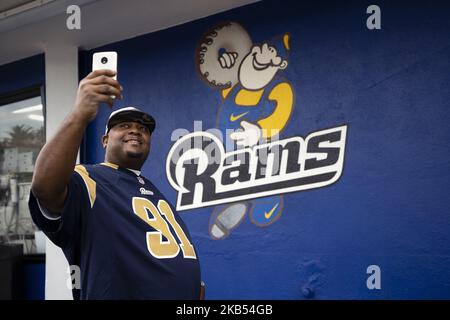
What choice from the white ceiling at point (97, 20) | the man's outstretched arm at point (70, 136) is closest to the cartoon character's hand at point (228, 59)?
the white ceiling at point (97, 20)

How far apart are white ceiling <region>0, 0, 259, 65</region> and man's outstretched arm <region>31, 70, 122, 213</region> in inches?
105

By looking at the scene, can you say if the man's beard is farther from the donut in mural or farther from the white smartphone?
the donut in mural

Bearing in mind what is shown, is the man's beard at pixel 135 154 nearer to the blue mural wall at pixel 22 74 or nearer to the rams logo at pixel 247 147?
the rams logo at pixel 247 147

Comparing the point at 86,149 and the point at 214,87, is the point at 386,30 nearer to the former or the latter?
the point at 214,87

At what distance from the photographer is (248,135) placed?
12.8ft

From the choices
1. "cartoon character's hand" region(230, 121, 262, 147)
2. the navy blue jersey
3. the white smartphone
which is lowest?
the navy blue jersey

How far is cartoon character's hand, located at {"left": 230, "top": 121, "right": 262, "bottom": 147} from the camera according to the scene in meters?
3.88

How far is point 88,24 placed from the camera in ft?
14.2

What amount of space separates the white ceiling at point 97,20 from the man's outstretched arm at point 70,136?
2.66m

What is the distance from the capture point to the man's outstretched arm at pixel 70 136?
58.4 inches

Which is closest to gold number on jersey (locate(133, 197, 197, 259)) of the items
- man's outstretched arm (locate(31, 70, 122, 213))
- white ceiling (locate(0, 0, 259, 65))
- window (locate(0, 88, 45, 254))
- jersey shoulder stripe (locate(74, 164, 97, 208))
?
jersey shoulder stripe (locate(74, 164, 97, 208))

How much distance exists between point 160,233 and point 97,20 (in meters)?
2.96
